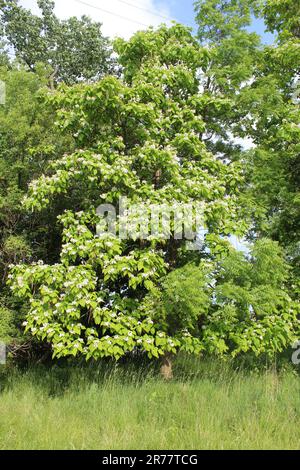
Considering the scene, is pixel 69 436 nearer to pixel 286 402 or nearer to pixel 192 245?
pixel 286 402

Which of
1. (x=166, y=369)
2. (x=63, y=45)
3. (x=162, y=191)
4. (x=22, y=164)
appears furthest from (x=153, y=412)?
(x=63, y=45)

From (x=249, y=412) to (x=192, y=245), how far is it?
302 centimetres

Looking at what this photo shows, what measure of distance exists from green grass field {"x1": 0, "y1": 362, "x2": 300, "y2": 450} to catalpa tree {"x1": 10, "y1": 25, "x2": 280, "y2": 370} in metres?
0.64

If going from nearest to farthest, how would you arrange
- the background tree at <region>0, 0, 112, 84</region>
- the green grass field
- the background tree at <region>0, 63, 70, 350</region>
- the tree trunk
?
the green grass field
the tree trunk
the background tree at <region>0, 63, 70, 350</region>
the background tree at <region>0, 0, 112, 84</region>

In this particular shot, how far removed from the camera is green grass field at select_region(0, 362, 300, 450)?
4723mm

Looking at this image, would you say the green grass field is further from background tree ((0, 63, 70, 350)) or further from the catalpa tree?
background tree ((0, 63, 70, 350))

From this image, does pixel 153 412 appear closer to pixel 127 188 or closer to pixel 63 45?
pixel 127 188

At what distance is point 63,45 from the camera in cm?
1998

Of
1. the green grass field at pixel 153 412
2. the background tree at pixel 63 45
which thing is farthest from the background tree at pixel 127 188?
the background tree at pixel 63 45

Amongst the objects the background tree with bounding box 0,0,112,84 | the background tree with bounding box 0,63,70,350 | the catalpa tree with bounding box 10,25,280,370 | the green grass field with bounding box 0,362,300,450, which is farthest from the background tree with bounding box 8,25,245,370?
the background tree with bounding box 0,0,112,84

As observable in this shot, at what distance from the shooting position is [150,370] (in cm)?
780

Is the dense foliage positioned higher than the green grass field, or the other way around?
the dense foliage
